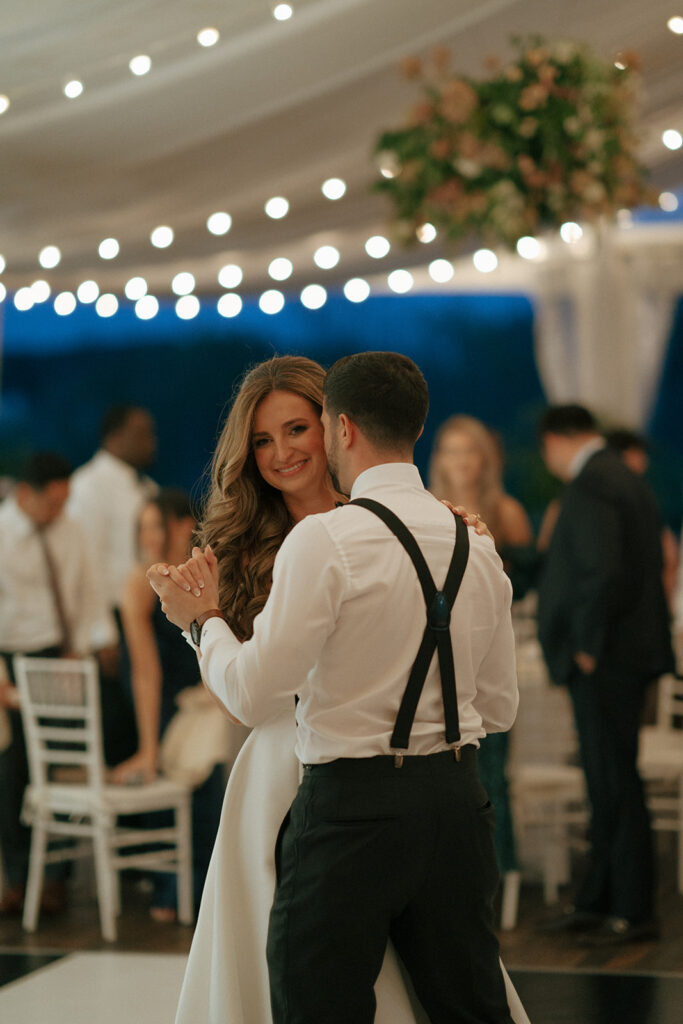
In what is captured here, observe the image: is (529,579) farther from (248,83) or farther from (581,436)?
(248,83)

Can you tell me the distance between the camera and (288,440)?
97.3 inches

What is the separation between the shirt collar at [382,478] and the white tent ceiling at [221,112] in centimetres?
325

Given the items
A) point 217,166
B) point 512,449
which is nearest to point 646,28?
point 217,166

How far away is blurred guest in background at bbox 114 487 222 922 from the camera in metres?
4.81

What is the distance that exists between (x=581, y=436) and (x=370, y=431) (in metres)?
2.77

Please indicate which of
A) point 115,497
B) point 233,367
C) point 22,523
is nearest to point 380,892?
point 22,523

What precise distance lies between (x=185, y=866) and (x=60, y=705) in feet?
2.54

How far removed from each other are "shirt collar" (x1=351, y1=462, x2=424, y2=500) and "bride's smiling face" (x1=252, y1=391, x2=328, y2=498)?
48 cm

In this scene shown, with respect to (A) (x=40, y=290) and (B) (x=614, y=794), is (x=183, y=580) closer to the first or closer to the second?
(B) (x=614, y=794)

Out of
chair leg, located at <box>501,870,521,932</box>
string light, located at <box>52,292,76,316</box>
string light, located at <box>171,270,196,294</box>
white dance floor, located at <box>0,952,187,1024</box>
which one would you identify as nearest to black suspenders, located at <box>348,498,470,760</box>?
white dance floor, located at <box>0,952,187,1024</box>

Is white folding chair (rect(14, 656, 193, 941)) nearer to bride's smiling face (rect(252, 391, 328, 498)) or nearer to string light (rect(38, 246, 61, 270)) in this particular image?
string light (rect(38, 246, 61, 270))

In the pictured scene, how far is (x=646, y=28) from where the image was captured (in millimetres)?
4680

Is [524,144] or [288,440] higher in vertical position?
[524,144]

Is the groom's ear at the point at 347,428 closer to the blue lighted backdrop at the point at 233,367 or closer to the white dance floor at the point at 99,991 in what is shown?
the white dance floor at the point at 99,991
